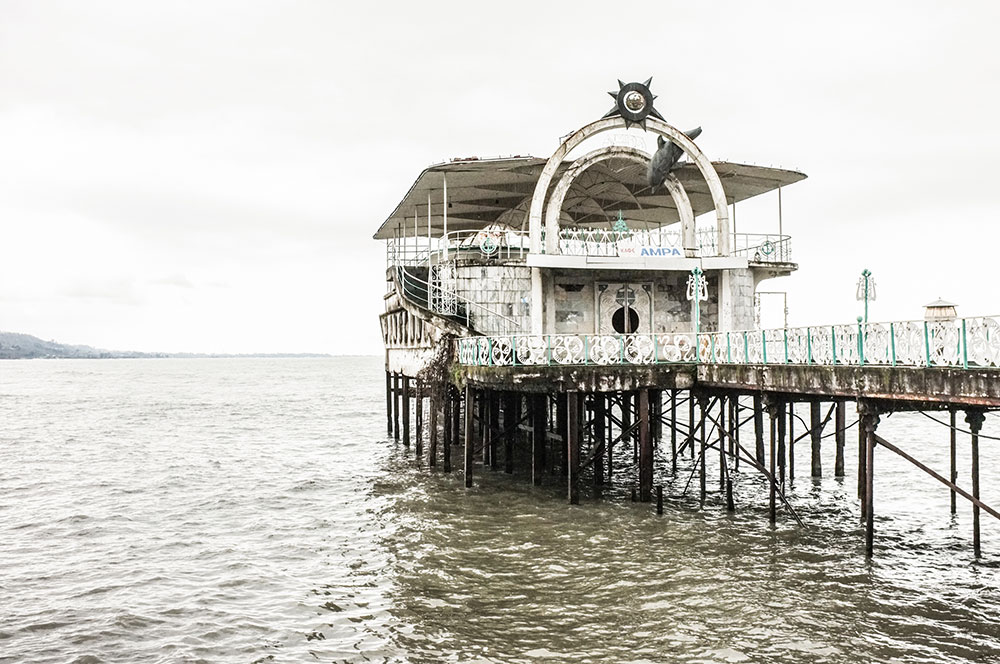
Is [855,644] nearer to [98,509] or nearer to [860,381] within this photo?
[860,381]

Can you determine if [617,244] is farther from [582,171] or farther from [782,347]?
[782,347]

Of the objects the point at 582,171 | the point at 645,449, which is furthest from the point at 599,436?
the point at 582,171

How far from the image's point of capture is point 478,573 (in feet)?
52.0

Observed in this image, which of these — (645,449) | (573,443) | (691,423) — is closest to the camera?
(645,449)

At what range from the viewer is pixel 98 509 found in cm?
2414

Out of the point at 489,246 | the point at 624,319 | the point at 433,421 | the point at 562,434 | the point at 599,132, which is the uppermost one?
the point at 599,132

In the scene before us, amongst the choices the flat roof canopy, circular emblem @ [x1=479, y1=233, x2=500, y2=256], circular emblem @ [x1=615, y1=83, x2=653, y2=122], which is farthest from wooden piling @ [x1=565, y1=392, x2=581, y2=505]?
circular emblem @ [x1=615, y1=83, x2=653, y2=122]

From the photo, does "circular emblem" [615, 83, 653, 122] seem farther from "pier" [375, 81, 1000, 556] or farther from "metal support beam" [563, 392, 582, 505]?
"metal support beam" [563, 392, 582, 505]

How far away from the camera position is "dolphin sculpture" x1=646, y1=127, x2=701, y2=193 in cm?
2784

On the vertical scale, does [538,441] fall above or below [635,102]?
below

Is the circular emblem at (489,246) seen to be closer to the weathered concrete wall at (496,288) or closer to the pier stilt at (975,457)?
the weathered concrete wall at (496,288)

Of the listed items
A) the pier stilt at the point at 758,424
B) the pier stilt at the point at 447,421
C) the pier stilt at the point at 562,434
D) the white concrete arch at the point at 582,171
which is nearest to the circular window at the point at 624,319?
the white concrete arch at the point at 582,171

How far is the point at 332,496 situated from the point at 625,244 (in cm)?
1179

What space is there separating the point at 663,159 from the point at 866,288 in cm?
1267
